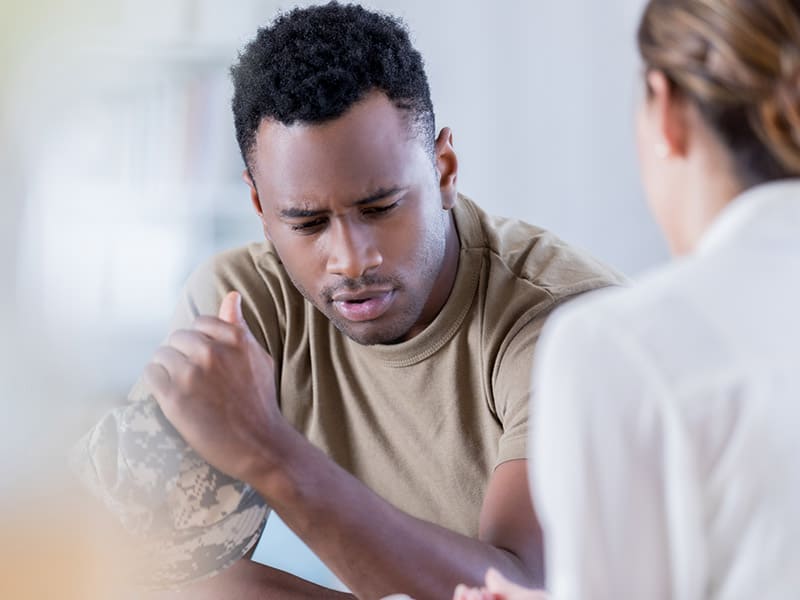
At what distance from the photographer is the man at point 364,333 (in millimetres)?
1006

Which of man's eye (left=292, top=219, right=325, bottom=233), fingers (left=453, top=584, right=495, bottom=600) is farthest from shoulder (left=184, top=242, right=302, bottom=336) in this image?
fingers (left=453, top=584, right=495, bottom=600)

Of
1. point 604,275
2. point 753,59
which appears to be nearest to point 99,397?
point 753,59

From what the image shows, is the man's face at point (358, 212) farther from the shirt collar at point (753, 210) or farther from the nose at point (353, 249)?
the shirt collar at point (753, 210)

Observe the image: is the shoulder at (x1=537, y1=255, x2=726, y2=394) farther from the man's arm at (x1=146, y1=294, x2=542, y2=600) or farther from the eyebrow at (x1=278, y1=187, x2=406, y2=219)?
the eyebrow at (x1=278, y1=187, x2=406, y2=219)

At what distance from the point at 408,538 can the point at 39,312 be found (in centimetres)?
62

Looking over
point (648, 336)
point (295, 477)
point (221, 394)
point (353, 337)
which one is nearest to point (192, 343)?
point (221, 394)

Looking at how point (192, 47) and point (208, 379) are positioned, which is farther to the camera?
point (192, 47)

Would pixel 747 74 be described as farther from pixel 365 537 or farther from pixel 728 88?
pixel 365 537

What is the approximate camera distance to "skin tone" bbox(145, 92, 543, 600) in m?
0.98

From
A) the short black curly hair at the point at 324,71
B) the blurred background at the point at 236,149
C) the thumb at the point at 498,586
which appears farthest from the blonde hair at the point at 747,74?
the blurred background at the point at 236,149

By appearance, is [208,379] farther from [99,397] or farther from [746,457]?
[746,457]

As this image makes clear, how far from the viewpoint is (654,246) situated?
297 cm

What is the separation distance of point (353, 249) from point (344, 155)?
103 mm

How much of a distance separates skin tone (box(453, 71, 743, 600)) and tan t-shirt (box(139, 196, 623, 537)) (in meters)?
Result: 0.52
